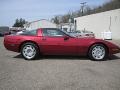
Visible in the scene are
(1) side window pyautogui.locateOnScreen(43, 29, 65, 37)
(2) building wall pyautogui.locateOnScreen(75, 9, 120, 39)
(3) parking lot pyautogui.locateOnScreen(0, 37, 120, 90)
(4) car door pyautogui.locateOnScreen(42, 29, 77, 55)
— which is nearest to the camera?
(3) parking lot pyautogui.locateOnScreen(0, 37, 120, 90)

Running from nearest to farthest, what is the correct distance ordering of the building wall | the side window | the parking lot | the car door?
the parking lot < the car door < the side window < the building wall

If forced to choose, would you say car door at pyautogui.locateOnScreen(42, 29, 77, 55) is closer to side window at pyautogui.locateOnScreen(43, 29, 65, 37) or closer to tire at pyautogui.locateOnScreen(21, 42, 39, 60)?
side window at pyautogui.locateOnScreen(43, 29, 65, 37)

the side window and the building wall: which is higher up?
the building wall

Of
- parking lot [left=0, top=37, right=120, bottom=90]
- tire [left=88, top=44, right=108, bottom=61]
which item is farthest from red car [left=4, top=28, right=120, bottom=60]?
parking lot [left=0, top=37, right=120, bottom=90]

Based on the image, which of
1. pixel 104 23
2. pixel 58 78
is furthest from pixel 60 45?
pixel 104 23

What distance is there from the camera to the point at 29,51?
8.28 m

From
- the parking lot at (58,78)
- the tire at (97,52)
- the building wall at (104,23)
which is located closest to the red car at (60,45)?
the tire at (97,52)

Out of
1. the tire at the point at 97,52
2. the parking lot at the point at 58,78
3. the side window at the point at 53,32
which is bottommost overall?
the parking lot at the point at 58,78

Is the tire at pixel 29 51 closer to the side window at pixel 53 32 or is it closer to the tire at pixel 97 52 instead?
the side window at pixel 53 32

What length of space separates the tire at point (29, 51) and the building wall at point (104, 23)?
17.5 metres

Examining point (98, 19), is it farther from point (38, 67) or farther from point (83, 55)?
point (38, 67)

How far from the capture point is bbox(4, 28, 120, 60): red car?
8.20 meters

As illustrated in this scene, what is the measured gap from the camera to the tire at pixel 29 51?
8258 millimetres

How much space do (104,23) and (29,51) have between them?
2082cm
